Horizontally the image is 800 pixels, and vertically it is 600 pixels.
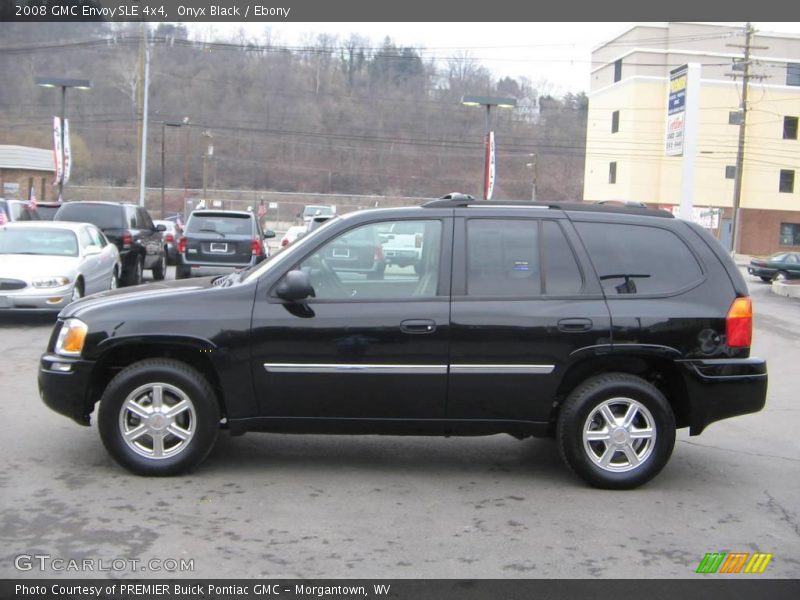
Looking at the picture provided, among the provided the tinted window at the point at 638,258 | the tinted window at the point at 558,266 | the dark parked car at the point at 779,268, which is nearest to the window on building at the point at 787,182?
the dark parked car at the point at 779,268

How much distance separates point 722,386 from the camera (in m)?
5.66

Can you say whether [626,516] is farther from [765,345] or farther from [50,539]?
[765,345]

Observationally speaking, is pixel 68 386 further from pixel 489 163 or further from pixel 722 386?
pixel 489 163

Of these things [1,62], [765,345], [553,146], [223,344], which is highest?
[1,62]

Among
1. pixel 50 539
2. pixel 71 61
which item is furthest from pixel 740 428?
pixel 71 61

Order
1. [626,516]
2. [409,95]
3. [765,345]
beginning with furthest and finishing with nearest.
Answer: [409,95]
[765,345]
[626,516]

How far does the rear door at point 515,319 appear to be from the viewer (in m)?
5.52

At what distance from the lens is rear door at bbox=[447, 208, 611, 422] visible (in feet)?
18.1

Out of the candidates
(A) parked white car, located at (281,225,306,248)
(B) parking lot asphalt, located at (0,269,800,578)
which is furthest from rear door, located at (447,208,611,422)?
(A) parked white car, located at (281,225,306,248)

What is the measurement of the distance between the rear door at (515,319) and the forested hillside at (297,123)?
80.5 metres

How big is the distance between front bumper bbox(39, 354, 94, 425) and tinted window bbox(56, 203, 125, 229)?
13.2 m

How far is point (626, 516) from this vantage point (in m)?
5.20

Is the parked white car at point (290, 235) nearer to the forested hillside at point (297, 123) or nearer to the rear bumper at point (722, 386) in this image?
the rear bumper at point (722, 386)

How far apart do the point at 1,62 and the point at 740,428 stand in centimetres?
9170
